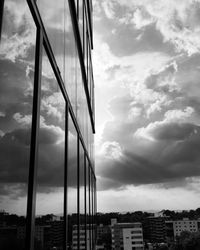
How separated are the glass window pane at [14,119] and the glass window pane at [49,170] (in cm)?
48

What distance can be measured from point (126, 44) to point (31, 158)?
2329 cm

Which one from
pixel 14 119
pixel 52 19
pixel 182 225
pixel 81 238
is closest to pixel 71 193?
pixel 81 238

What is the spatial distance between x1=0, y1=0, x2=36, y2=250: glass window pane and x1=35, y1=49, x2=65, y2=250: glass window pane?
1.57 ft

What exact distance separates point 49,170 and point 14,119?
1432mm

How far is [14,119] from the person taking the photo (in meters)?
2.44

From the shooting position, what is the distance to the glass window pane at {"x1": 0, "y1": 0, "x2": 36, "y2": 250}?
217cm

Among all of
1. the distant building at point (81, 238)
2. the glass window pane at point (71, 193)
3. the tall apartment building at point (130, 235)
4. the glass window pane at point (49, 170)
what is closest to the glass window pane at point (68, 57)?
the glass window pane at point (71, 193)

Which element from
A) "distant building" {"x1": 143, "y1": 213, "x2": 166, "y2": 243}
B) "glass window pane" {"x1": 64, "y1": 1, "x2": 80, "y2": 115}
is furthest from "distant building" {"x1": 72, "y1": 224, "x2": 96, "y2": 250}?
"distant building" {"x1": 143, "y1": 213, "x2": 166, "y2": 243}

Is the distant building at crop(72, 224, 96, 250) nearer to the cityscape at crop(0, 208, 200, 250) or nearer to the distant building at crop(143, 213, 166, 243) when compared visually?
the cityscape at crop(0, 208, 200, 250)

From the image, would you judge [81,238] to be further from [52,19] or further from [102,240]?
[102,240]

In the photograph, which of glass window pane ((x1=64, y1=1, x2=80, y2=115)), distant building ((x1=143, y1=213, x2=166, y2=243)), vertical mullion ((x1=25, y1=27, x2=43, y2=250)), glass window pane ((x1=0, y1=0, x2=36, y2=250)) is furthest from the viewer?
distant building ((x1=143, y1=213, x2=166, y2=243))

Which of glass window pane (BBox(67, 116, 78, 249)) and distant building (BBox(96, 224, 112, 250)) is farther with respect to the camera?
distant building (BBox(96, 224, 112, 250))

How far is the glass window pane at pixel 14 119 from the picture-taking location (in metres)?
2.17

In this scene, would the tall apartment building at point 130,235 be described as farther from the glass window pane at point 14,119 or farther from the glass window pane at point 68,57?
the glass window pane at point 14,119
